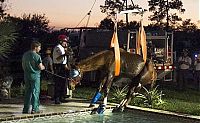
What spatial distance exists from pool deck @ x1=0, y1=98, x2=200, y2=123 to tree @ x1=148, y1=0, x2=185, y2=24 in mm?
25943

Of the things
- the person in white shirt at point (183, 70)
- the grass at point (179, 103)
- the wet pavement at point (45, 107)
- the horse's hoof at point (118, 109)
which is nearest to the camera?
the wet pavement at point (45, 107)

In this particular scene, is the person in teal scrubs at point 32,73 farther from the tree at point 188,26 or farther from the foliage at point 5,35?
the tree at point 188,26

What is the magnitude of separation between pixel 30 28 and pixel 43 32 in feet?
4.82

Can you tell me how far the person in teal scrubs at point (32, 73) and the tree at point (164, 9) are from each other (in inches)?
1092

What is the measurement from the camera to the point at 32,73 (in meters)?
9.67

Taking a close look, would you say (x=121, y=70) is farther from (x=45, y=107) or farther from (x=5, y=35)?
(x=5, y=35)

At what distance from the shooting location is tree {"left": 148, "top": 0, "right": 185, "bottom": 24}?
121 feet

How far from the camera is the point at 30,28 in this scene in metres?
28.0

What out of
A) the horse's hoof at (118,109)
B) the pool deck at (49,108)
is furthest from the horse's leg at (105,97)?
the horse's hoof at (118,109)

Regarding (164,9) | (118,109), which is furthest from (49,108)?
(164,9)

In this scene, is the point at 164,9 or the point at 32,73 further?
the point at 164,9

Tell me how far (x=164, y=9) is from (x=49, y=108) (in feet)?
93.0

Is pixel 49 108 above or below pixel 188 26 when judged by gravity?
below

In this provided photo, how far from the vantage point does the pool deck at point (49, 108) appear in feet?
30.8
